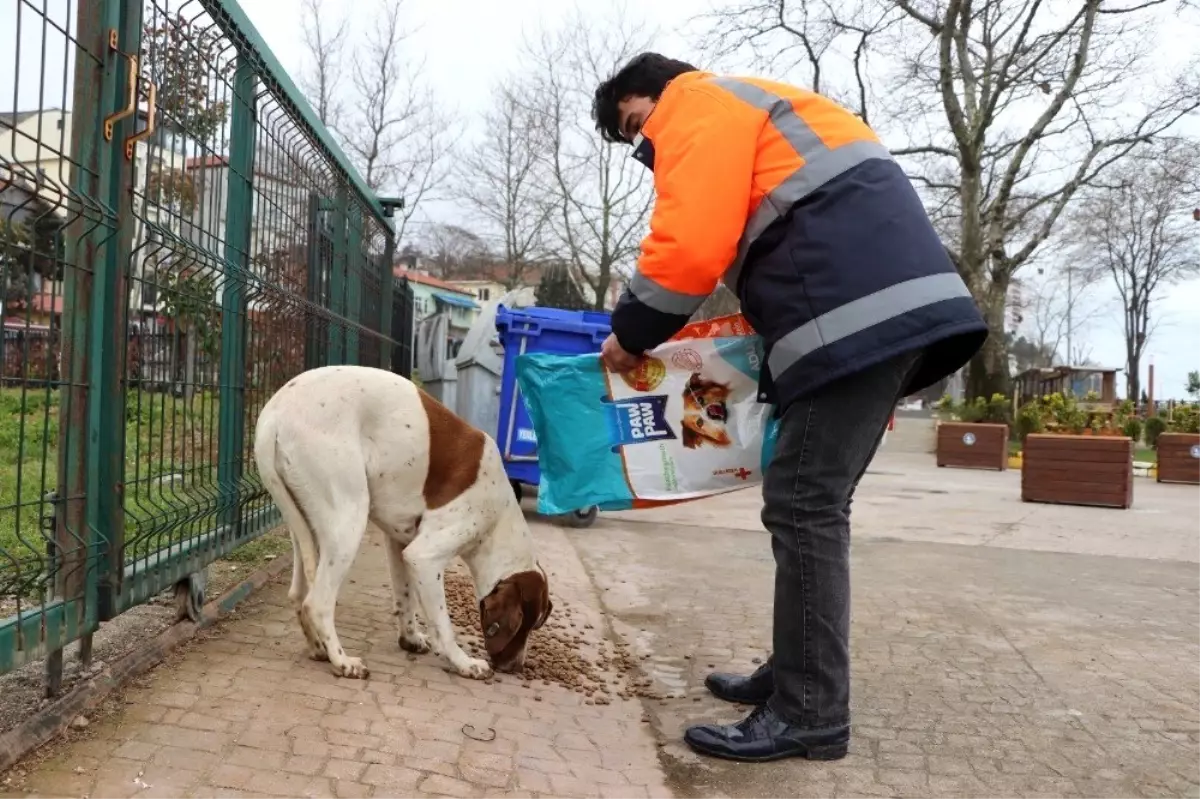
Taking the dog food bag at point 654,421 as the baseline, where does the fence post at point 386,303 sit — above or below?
above

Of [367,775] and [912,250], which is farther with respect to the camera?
[912,250]

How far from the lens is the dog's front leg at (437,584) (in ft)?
10.7

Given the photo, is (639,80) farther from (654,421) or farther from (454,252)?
(454,252)

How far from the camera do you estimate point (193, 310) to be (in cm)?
329

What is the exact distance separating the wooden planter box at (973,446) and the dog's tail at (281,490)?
1594 cm

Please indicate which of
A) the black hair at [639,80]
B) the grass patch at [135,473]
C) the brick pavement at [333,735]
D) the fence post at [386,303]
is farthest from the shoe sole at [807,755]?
the fence post at [386,303]

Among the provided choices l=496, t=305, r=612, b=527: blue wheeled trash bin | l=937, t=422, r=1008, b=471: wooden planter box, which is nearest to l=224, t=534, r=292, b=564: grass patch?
l=496, t=305, r=612, b=527: blue wheeled trash bin

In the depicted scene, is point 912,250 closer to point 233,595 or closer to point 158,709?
point 158,709

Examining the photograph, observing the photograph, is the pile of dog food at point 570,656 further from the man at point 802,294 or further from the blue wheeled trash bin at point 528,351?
the blue wheeled trash bin at point 528,351

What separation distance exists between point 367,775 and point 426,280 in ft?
167

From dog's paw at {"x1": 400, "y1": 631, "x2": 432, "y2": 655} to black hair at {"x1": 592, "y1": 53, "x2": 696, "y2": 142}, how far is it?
1.99m

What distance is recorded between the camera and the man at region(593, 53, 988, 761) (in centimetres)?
256

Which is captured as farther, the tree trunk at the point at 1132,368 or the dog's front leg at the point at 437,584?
the tree trunk at the point at 1132,368

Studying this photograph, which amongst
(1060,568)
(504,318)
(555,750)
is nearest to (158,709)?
(555,750)
